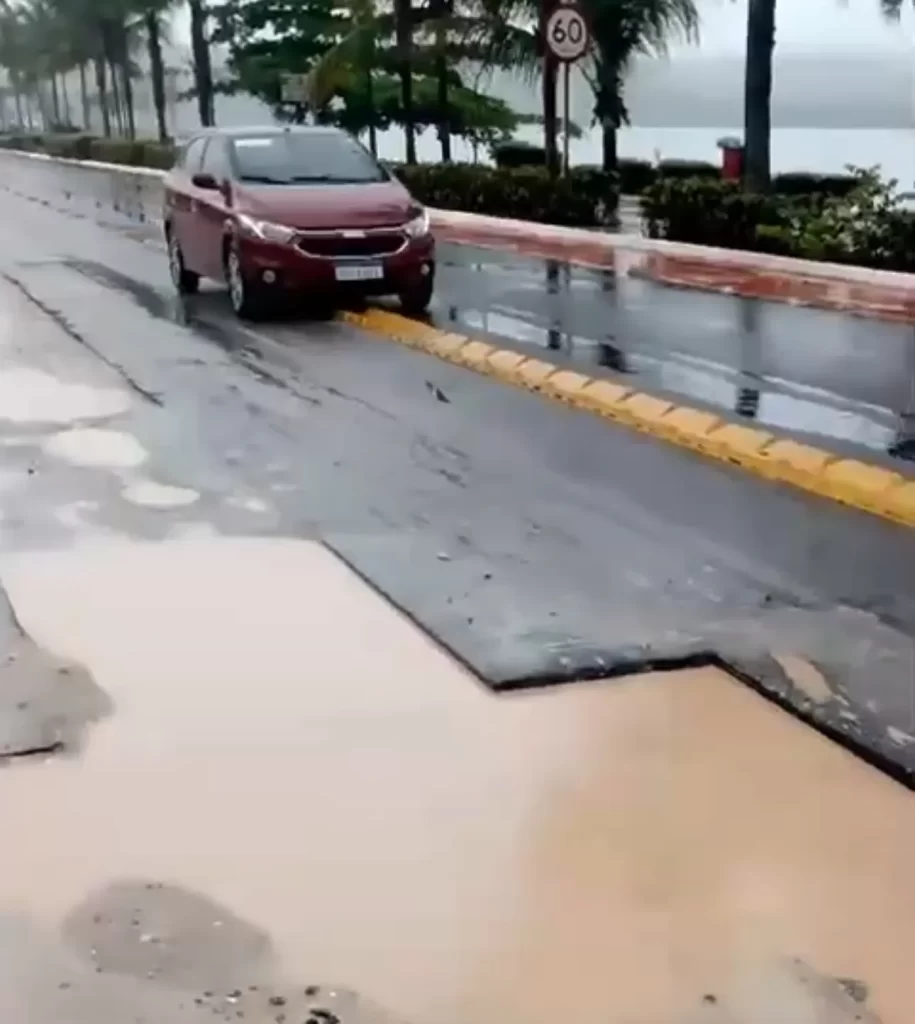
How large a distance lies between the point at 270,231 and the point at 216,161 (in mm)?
1816

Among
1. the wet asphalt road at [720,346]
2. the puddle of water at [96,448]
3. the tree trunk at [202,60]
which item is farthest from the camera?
the tree trunk at [202,60]

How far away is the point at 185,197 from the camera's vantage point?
56.6 ft

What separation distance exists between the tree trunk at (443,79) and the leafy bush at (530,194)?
2145 millimetres

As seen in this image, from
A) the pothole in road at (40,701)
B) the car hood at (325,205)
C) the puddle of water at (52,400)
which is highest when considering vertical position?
the car hood at (325,205)

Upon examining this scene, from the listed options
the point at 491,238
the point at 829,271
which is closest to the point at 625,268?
the point at 829,271

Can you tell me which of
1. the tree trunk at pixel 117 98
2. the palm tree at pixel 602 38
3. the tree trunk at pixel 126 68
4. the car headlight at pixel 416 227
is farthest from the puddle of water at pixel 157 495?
the tree trunk at pixel 117 98

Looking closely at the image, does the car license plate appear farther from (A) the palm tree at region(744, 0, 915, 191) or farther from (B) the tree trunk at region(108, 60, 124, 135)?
(B) the tree trunk at region(108, 60, 124, 135)

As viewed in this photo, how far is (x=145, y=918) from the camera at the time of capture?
4230mm

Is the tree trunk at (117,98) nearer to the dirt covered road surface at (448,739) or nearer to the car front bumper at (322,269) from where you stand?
the car front bumper at (322,269)

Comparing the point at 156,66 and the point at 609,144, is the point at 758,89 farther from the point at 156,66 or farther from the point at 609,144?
the point at 156,66

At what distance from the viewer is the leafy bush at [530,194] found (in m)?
25.8

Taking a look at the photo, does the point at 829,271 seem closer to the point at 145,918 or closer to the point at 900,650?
the point at 900,650

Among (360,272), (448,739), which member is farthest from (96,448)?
(360,272)

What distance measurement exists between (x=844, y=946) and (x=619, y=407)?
665 cm
